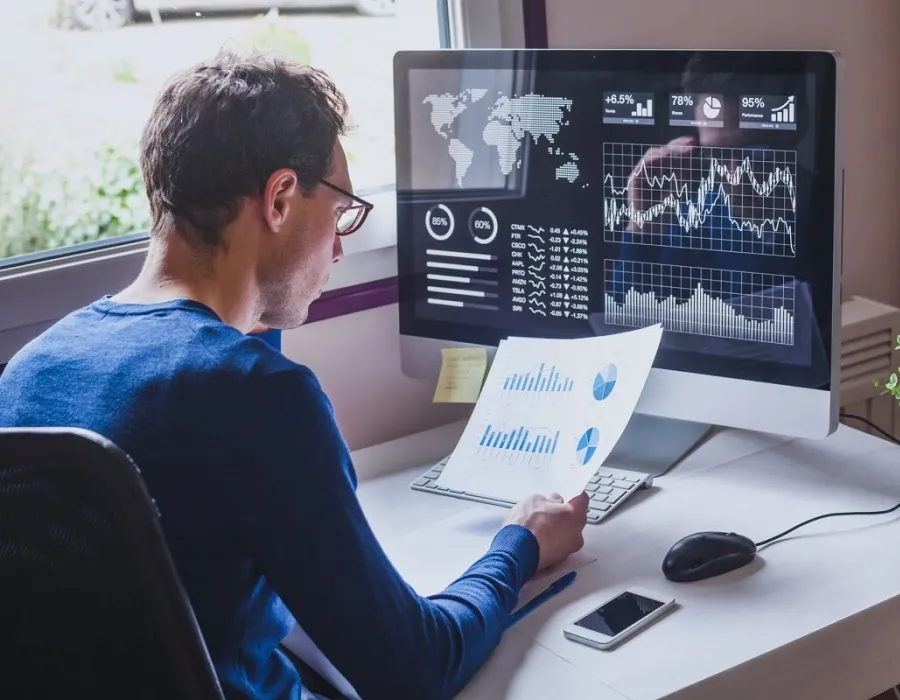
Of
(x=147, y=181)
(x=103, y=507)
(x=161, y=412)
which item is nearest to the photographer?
(x=103, y=507)

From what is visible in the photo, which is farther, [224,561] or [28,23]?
[28,23]

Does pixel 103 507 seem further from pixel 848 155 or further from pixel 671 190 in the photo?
pixel 848 155

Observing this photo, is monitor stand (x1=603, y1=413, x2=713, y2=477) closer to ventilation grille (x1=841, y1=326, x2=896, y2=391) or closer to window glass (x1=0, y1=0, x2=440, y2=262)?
ventilation grille (x1=841, y1=326, x2=896, y2=391)

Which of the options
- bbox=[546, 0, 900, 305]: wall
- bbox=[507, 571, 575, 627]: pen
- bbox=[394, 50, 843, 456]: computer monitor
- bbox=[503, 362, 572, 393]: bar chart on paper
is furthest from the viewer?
bbox=[546, 0, 900, 305]: wall

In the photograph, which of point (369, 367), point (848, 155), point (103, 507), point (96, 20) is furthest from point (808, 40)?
point (103, 507)

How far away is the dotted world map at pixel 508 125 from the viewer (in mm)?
1501

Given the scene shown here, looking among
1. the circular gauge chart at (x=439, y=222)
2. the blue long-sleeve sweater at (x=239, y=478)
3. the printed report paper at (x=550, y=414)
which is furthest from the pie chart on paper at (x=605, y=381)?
the blue long-sleeve sweater at (x=239, y=478)

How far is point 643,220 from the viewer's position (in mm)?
1463

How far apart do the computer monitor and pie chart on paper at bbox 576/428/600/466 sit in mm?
156

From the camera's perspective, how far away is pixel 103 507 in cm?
75

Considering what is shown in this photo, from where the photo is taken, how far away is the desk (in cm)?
109

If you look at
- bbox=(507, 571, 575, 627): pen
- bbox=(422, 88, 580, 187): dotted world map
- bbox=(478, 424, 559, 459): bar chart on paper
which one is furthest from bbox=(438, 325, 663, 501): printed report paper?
bbox=(422, 88, 580, 187): dotted world map

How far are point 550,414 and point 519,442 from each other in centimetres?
5

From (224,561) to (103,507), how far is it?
0.87ft
